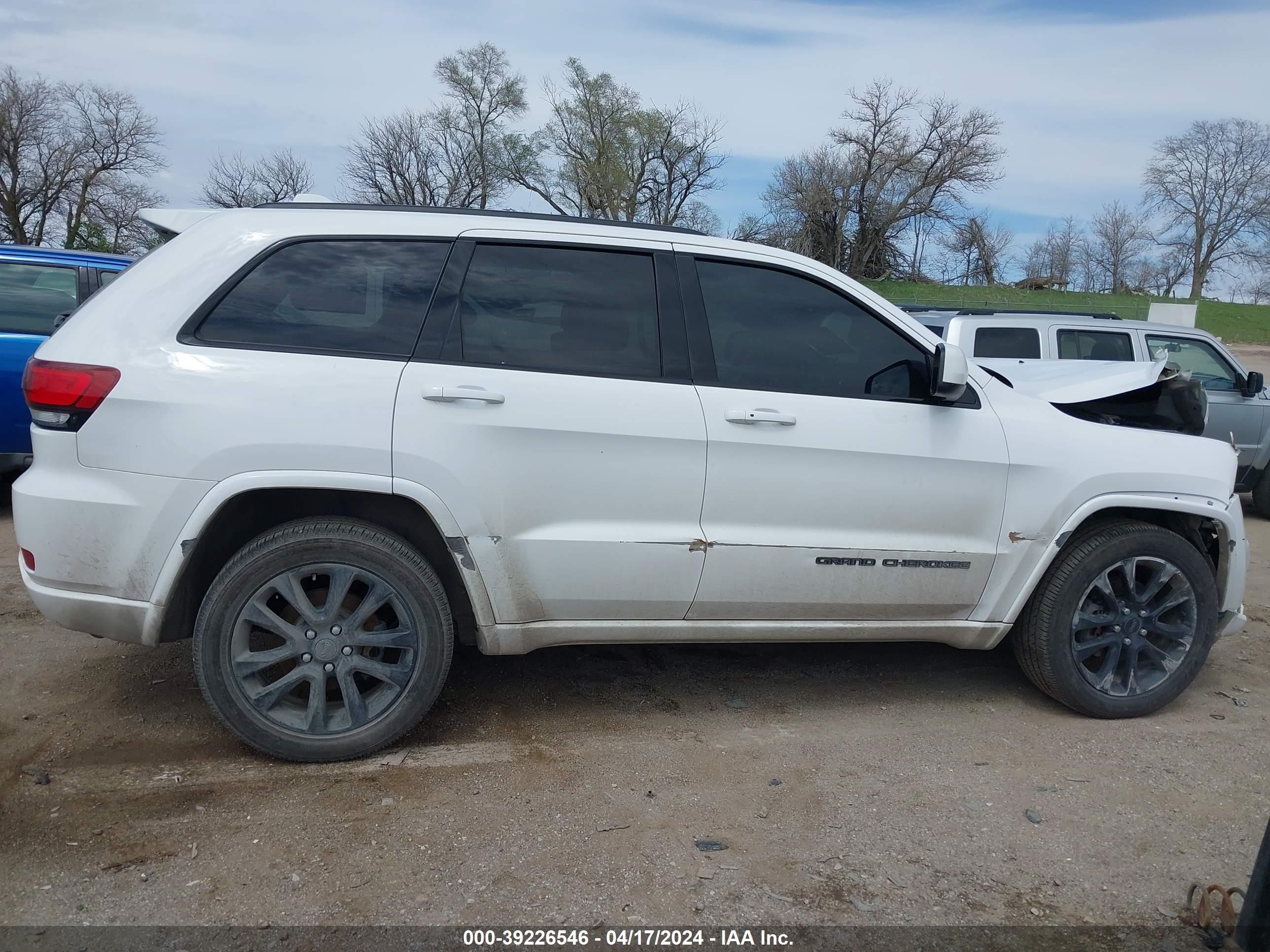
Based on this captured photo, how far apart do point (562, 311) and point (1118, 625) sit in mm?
2597

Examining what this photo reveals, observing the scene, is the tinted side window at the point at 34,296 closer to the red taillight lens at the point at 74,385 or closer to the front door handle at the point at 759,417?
the red taillight lens at the point at 74,385

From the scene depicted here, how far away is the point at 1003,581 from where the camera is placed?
3723 mm

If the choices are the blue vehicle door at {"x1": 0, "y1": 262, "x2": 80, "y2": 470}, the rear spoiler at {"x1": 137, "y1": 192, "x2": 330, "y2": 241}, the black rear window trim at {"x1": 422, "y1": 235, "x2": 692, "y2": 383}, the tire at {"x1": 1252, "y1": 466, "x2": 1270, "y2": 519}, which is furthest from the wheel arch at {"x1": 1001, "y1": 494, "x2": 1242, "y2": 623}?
the blue vehicle door at {"x1": 0, "y1": 262, "x2": 80, "y2": 470}

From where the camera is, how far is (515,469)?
3.21 m

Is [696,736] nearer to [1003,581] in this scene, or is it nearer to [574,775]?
[574,775]

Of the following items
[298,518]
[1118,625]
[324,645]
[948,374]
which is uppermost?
[948,374]

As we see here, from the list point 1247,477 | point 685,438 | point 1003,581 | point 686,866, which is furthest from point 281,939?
point 1247,477

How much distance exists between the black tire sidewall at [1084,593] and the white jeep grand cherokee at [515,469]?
0.02 metres

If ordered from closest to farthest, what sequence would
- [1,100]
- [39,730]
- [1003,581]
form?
1. [39,730]
2. [1003,581]
3. [1,100]

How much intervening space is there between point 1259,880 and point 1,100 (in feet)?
145

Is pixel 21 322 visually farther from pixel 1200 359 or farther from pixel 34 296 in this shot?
pixel 1200 359

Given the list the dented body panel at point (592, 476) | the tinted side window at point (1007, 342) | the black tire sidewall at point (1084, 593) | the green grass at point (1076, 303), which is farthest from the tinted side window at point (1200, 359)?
the green grass at point (1076, 303)

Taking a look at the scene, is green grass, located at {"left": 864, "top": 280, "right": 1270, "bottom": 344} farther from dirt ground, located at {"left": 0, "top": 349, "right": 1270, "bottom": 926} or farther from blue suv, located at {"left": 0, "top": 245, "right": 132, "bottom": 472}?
dirt ground, located at {"left": 0, "top": 349, "right": 1270, "bottom": 926}

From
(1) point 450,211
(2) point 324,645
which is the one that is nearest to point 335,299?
(1) point 450,211
